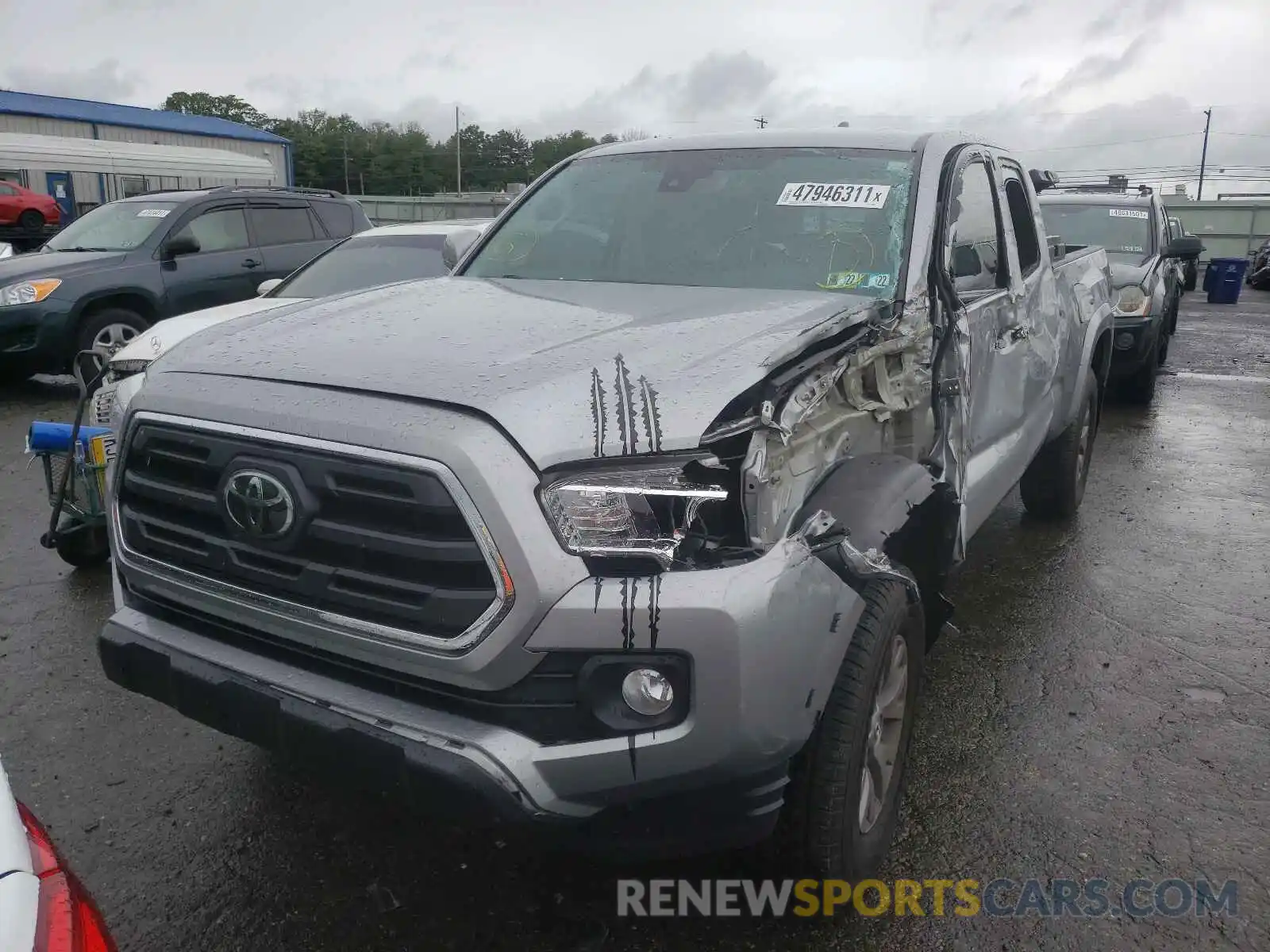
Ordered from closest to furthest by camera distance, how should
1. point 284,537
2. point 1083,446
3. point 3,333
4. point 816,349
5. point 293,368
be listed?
point 284,537 < point 293,368 < point 816,349 < point 1083,446 < point 3,333

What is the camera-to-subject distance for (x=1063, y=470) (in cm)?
542

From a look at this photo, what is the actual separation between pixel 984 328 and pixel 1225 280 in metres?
21.2

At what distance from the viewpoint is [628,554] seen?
80.7 inches

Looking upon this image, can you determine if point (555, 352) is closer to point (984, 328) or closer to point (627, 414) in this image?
point (627, 414)

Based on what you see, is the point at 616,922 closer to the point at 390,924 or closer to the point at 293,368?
the point at 390,924

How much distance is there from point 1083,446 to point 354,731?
15.5ft

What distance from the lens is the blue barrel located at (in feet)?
69.4

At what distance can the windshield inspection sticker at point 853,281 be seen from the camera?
3.12 m

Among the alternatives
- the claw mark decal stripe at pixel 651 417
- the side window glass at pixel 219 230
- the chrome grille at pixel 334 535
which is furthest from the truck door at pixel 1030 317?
the side window glass at pixel 219 230

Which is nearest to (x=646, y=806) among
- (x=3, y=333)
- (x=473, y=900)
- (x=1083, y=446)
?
(x=473, y=900)

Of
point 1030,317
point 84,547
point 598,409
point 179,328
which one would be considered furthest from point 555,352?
point 179,328

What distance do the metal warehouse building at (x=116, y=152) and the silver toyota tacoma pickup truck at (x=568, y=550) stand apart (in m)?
14.8

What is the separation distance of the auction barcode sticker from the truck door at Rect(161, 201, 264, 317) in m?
7.10

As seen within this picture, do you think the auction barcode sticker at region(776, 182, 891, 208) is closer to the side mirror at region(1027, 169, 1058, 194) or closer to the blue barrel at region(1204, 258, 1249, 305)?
the side mirror at region(1027, 169, 1058, 194)
